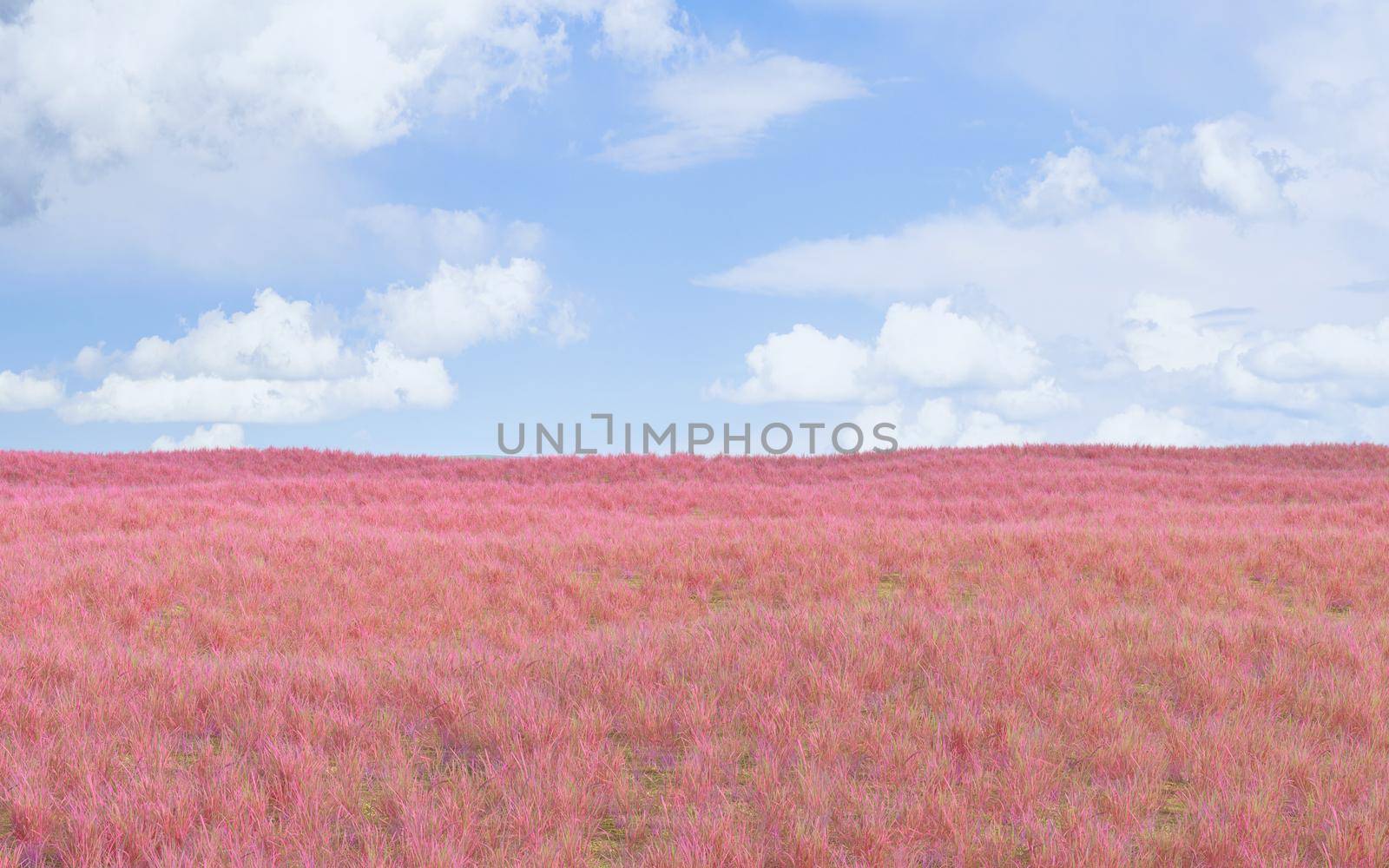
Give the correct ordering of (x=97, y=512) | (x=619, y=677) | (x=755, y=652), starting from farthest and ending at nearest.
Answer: (x=97, y=512) < (x=755, y=652) < (x=619, y=677)

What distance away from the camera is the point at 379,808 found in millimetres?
3965

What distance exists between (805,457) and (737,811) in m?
22.4

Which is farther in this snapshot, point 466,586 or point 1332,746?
point 466,586

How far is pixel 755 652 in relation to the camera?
5.84 m

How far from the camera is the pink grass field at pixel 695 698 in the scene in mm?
3740

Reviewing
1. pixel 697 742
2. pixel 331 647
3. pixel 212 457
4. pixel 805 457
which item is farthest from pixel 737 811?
pixel 212 457

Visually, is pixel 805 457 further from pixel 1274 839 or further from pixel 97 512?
pixel 1274 839

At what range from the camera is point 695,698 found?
5.05 metres

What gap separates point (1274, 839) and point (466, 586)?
730 cm

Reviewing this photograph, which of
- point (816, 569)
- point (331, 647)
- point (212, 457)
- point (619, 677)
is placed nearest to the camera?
point (619, 677)

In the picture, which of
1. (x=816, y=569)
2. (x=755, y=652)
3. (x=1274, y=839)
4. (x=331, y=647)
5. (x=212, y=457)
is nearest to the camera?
(x=1274, y=839)

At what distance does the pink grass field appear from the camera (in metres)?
3.74

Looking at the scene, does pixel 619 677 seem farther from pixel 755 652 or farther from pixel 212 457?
pixel 212 457

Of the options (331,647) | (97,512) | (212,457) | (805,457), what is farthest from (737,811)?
(212,457)
